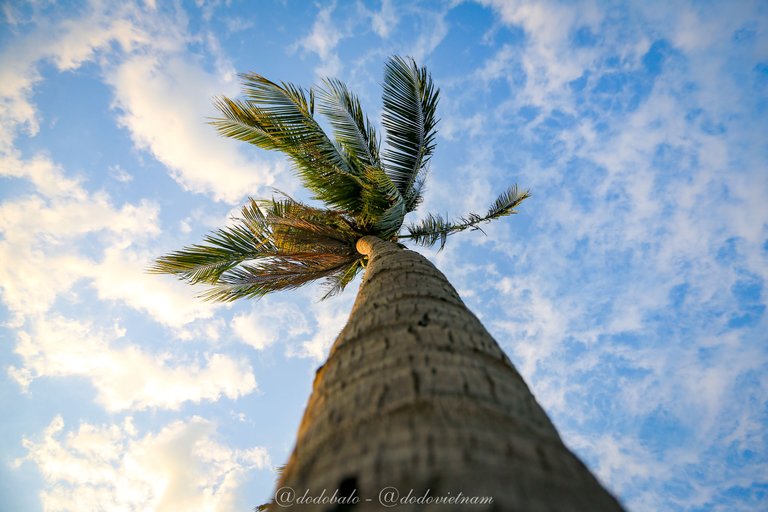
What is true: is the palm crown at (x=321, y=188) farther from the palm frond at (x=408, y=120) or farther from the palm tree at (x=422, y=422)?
the palm tree at (x=422, y=422)

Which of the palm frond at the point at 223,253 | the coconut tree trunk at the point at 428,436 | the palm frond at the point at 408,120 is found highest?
the palm frond at the point at 408,120

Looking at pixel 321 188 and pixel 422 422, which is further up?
pixel 321 188

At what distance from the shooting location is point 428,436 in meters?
1.02

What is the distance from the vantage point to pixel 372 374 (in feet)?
4.62

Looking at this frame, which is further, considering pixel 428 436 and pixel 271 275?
pixel 271 275

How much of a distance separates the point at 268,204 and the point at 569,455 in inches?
277

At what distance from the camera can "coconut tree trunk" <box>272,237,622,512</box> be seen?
0.89 metres

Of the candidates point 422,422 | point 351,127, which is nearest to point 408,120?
point 351,127

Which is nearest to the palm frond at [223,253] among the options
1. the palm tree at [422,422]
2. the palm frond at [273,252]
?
the palm frond at [273,252]

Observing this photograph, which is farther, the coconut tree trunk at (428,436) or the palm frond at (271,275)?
the palm frond at (271,275)

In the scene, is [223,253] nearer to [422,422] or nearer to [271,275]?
[271,275]

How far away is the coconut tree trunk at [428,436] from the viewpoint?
89cm

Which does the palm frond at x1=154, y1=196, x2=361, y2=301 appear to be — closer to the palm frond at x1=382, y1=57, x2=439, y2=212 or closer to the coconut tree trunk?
the palm frond at x1=382, y1=57, x2=439, y2=212

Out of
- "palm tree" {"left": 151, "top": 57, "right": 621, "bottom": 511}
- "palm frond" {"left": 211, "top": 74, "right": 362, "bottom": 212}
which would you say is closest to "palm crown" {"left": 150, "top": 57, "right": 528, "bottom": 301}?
"palm frond" {"left": 211, "top": 74, "right": 362, "bottom": 212}
